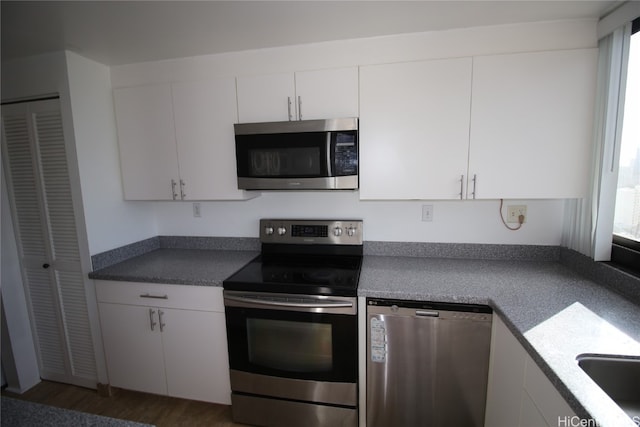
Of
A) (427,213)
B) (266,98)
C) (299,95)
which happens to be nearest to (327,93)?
(299,95)

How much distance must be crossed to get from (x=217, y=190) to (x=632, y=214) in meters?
2.28

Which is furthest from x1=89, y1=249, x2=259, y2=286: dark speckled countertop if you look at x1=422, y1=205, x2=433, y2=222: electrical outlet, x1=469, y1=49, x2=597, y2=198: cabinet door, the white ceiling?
x1=469, y1=49, x2=597, y2=198: cabinet door

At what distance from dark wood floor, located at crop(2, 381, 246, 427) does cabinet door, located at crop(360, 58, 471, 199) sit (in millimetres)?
1709

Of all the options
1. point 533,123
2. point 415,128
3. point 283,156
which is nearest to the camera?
point 533,123

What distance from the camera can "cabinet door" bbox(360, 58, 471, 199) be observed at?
5.27 ft

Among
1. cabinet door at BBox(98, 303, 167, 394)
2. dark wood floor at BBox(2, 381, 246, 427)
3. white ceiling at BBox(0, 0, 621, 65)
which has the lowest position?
dark wood floor at BBox(2, 381, 246, 427)

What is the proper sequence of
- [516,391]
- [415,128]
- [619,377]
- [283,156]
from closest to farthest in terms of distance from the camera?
[619,377] → [516,391] → [415,128] → [283,156]

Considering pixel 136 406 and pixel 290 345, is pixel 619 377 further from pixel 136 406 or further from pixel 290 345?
pixel 136 406

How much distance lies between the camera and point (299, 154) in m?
1.74

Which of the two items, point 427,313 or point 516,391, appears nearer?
point 516,391

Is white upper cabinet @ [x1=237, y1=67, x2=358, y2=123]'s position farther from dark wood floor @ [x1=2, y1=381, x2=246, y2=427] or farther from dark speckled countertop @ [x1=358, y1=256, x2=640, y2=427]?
dark wood floor @ [x1=2, y1=381, x2=246, y2=427]

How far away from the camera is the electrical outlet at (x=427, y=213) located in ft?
6.53

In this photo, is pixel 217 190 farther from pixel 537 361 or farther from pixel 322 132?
pixel 537 361

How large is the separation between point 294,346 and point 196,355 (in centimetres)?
66
